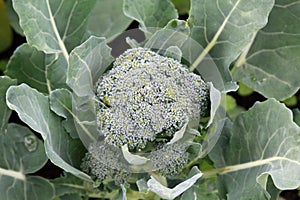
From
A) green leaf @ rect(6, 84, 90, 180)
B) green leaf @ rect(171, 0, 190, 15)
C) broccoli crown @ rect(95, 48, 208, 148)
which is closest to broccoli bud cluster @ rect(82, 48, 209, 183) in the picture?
broccoli crown @ rect(95, 48, 208, 148)

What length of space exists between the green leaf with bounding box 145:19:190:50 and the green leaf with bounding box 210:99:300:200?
0.76ft

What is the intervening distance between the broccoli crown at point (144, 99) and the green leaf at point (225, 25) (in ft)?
0.54

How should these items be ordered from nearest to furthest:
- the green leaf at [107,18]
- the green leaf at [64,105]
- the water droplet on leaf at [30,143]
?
the green leaf at [64,105], the water droplet on leaf at [30,143], the green leaf at [107,18]

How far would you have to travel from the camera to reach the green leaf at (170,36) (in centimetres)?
120

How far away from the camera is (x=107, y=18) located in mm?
1675

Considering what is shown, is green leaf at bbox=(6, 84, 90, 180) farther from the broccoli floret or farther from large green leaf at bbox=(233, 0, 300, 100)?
large green leaf at bbox=(233, 0, 300, 100)

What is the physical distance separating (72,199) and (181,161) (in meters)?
0.35

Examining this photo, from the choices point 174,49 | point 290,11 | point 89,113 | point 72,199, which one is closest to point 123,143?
point 89,113

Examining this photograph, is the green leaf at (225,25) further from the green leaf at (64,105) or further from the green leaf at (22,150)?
the green leaf at (22,150)

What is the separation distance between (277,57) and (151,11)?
367 millimetres

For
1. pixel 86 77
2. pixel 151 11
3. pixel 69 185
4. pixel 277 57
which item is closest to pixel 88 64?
pixel 86 77

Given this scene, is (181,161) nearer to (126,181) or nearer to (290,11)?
(126,181)

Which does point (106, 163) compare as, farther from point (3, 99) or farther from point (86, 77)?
point (3, 99)

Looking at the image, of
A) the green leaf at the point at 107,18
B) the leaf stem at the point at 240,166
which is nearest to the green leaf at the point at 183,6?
the green leaf at the point at 107,18
